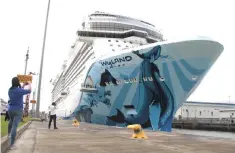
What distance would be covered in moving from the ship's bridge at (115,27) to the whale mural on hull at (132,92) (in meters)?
9.52

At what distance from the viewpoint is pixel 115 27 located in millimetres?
37625

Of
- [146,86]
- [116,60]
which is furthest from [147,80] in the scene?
[116,60]

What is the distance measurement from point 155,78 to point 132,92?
2.24 meters

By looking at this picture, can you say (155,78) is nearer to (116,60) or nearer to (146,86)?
(146,86)

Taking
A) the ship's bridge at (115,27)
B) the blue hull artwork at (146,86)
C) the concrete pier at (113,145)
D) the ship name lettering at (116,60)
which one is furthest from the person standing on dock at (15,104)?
the ship's bridge at (115,27)

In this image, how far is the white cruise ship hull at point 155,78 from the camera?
833 inches

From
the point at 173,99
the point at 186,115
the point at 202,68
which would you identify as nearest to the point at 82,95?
the point at 173,99

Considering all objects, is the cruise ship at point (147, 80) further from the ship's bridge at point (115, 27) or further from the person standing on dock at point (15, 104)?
the person standing on dock at point (15, 104)

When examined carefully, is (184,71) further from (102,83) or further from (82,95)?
(82,95)

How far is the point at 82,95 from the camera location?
89.3 ft

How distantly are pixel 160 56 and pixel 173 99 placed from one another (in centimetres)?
338

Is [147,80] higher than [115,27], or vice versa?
[115,27]

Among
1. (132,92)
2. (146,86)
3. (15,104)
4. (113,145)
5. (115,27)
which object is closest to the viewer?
(15,104)

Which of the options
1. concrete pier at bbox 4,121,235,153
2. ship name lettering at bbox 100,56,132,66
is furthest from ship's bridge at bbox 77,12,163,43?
concrete pier at bbox 4,121,235,153
